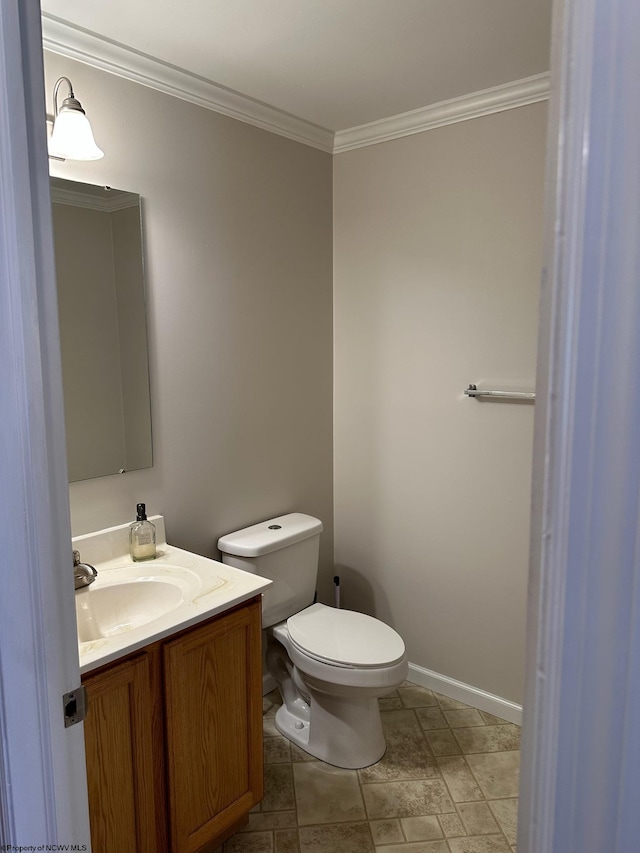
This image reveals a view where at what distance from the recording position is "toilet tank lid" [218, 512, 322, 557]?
7.38 feet

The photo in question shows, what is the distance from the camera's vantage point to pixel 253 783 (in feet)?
6.07

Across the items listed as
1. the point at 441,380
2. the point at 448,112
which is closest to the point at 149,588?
the point at 441,380

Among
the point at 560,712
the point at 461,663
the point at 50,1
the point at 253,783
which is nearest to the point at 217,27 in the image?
the point at 50,1

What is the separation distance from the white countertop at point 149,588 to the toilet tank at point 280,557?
277 millimetres

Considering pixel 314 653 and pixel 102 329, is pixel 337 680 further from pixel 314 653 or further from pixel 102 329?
pixel 102 329

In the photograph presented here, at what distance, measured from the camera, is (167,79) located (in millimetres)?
2006

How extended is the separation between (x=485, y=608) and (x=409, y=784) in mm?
715

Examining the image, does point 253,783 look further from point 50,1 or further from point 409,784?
point 50,1

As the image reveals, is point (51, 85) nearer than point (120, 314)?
Yes

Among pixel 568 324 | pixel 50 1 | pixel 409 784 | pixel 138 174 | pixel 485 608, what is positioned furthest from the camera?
pixel 485 608

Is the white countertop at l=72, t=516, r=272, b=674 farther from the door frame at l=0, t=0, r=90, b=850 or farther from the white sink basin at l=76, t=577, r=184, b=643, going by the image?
the door frame at l=0, t=0, r=90, b=850

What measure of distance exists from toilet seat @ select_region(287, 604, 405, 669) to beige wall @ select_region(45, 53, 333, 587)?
0.45 meters

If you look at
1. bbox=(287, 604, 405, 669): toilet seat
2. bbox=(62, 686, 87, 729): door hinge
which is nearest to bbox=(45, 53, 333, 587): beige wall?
bbox=(287, 604, 405, 669): toilet seat

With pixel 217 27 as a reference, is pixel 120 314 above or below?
below
